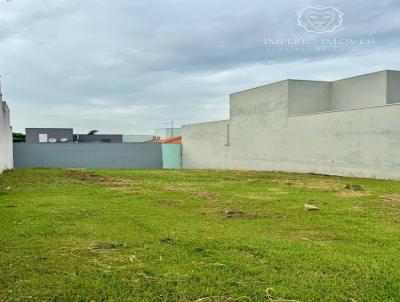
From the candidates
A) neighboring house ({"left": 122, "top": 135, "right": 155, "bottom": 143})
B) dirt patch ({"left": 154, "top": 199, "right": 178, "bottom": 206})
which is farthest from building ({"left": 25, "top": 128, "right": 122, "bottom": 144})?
dirt patch ({"left": 154, "top": 199, "right": 178, "bottom": 206})

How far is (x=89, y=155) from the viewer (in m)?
27.3

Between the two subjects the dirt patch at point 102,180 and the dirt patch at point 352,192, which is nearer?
the dirt patch at point 352,192

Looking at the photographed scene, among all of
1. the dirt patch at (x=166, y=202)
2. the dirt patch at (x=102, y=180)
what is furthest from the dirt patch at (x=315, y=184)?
the dirt patch at (x=102, y=180)

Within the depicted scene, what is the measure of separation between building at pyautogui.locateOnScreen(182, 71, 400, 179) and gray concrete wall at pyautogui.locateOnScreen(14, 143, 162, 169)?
5.37 meters

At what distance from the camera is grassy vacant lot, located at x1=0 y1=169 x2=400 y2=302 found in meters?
3.04

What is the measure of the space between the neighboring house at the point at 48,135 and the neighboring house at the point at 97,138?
70.0 inches

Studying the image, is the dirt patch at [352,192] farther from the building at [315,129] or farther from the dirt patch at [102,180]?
the dirt patch at [102,180]

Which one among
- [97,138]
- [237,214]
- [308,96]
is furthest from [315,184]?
[97,138]

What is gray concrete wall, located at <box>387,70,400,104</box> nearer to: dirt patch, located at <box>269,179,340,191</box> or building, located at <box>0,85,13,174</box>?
dirt patch, located at <box>269,179,340,191</box>

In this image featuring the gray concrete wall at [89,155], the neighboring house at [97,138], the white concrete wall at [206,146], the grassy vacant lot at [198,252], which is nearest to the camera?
the grassy vacant lot at [198,252]

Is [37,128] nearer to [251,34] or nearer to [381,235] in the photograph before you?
[251,34]

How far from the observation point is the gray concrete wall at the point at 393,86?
16469 mm

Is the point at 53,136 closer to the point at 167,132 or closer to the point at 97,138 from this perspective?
the point at 97,138

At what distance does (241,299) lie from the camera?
113 inches
